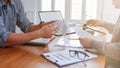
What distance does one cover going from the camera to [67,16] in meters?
3.20

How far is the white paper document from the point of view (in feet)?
3.61

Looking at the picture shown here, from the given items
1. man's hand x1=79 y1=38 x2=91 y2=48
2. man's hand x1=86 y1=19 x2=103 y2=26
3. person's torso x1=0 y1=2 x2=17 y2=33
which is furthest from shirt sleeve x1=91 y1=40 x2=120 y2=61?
person's torso x1=0 y1=2 x2=17 y2=33

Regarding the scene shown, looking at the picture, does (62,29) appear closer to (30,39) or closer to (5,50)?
(30,39)

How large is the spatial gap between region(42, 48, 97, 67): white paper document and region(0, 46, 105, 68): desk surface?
0.09ft

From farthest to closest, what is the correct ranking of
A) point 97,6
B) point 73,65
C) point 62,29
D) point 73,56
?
1. point 97,6
2. point 62,29
3. point 73,56
4. point 73,65

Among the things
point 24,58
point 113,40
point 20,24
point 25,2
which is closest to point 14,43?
point 24,58

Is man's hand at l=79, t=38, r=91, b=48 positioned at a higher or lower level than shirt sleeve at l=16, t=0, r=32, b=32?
lower

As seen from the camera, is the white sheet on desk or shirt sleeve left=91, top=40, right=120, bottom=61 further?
the white sheet on desk

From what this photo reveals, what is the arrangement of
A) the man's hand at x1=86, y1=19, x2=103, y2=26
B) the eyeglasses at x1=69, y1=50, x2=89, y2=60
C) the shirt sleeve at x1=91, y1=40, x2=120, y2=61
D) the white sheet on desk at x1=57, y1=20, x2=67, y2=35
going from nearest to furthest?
1. the shirt sleeve at x1=91, y1=40, x2=120, y2=61
2. the eyeglasses at x1=69, y1=50, x2=89, y2=60
3. the white sheet on desk at x1=57, y1=20, x2=67, y2=35
4. the man's hand at x1=86, y1=19, x2=103, y2=26

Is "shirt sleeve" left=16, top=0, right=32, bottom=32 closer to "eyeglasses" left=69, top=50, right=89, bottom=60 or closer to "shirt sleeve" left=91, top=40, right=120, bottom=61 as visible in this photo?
"eyeglasses" left=69, top=50, right=89, bottom=60

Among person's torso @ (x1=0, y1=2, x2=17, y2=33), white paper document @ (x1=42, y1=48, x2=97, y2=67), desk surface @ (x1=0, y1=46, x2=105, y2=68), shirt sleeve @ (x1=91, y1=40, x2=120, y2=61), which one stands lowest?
desk surface @ (x1=0, y1=46, x2=105, y2=68)

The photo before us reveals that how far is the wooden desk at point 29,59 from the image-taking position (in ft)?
3.57

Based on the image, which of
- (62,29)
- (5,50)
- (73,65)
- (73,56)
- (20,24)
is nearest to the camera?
(73,65)

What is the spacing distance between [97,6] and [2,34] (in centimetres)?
201
